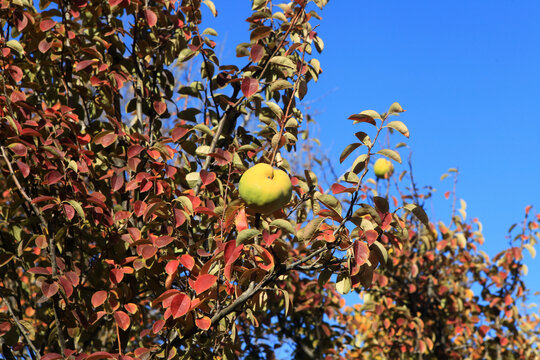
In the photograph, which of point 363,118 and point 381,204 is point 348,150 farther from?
point 381,204

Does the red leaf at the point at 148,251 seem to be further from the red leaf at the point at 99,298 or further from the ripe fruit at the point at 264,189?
the ripe fruit at the point at 264,189

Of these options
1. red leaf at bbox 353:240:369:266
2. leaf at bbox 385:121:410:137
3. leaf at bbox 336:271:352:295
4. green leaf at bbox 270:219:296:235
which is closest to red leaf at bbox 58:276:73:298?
green leaf at bbox 270:219:296:235

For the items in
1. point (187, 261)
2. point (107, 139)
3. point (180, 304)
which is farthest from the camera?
point (107, 139)

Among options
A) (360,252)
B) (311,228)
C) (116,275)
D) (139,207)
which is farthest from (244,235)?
(116,275)

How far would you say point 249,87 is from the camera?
7.65ft

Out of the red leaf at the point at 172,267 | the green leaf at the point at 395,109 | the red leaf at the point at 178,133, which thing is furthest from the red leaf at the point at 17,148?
the green leaf at the point at 395,109

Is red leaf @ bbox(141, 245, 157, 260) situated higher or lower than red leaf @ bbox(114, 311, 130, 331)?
higher

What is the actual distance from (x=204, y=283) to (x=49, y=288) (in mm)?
784

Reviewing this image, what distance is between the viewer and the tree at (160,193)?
6.48 feet

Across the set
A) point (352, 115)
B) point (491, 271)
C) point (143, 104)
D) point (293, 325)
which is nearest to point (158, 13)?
point (143, 104)

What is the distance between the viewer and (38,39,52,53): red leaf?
8.70ft

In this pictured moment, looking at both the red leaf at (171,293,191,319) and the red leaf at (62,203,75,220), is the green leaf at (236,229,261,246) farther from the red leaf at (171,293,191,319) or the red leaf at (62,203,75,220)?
the red leaf at (62,203,75,220)

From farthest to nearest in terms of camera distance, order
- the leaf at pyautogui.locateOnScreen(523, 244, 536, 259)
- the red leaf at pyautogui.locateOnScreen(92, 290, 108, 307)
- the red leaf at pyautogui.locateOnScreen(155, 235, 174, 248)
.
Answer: the leaf at pyautogui.locateOnScreen(523, 244, 536, 259)
the red leaf at pyautogui.locateOnScreen(92, 290, 108, 307)
the red leaf at pyautogui.locateOnScreen(155, 235, 174, 248)

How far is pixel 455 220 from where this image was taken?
16.3ft
